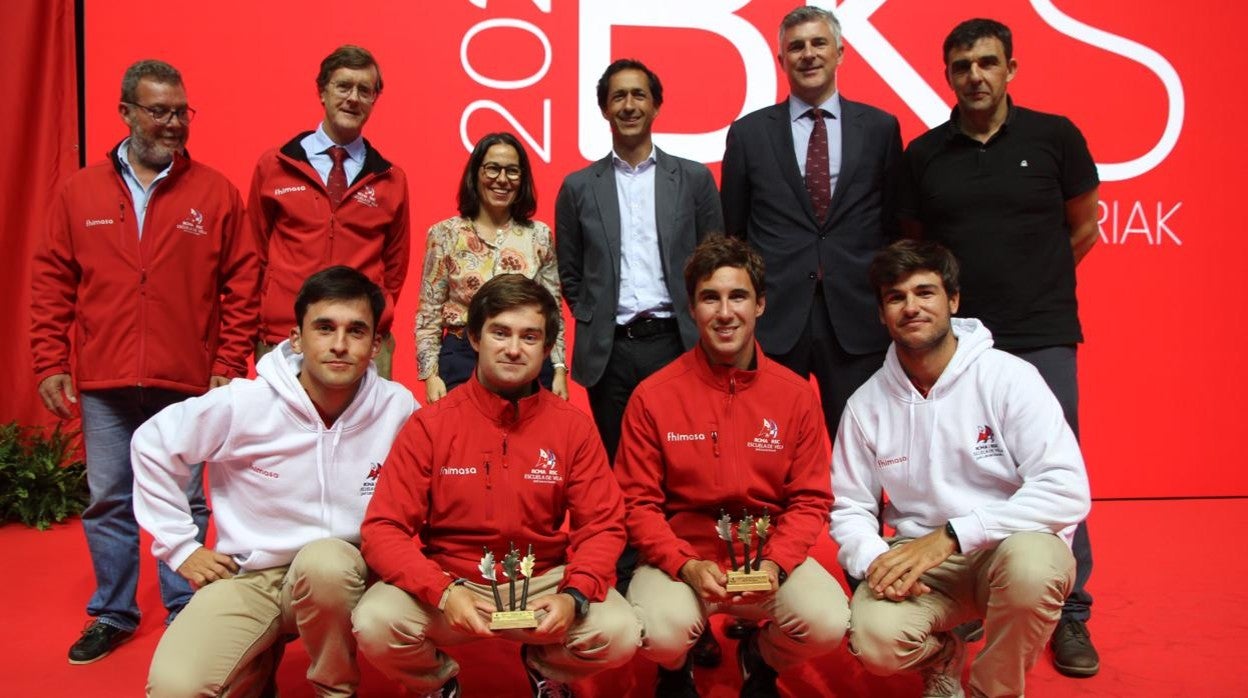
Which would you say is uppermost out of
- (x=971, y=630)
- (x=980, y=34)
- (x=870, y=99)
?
(x=870, y=99)

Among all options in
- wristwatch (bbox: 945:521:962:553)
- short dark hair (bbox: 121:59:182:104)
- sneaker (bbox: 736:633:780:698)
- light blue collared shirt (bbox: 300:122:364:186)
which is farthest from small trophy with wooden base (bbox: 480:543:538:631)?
short dark hair (bbox: 121:59:182:104)

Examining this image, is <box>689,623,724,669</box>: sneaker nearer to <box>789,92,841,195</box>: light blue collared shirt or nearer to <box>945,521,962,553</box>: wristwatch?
<box>945,521,962,553</box>: wristwatch

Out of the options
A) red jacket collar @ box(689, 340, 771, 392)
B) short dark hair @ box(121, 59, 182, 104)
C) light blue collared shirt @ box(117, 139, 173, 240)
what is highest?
short dark hair @ box(121, 59, 182, 104)

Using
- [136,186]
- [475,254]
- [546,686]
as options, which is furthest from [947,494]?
[136,186]

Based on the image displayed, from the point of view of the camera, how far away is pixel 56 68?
432cm

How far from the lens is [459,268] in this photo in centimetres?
294

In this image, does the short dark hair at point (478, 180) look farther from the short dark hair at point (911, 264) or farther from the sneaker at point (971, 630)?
the sneaker at point (971, 630)

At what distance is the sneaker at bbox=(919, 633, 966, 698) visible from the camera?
2.34 meters

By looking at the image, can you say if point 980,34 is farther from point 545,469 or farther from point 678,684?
point 678,684

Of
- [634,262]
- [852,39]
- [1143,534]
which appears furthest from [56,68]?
[1143,534]

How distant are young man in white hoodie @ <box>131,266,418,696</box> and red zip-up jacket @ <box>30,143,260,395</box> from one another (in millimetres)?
604

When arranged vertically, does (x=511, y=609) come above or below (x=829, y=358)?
below

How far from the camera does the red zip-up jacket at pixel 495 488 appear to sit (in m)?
2.26

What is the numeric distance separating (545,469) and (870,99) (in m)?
3.19
